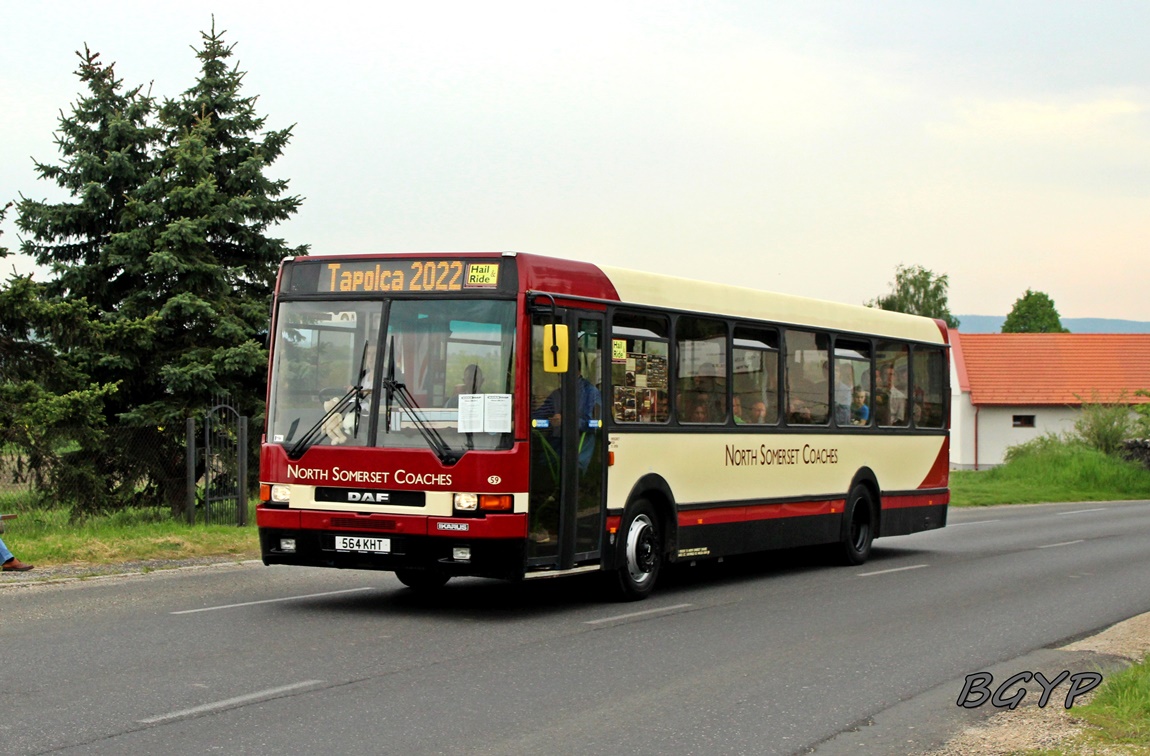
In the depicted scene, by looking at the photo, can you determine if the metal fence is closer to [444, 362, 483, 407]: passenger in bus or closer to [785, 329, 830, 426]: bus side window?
[785, 329, 830, 426]: bus side window

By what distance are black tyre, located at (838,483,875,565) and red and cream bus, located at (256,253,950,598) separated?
290 centimetres

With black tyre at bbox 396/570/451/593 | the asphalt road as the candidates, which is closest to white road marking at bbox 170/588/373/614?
the asphalt road

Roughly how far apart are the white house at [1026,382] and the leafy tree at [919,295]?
28.1 meters

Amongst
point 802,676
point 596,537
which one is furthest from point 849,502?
point 802,676

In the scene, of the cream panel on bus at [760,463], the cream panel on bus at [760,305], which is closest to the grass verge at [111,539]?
the cream panel on bus at [760,463]

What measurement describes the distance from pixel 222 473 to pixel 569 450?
11.2m

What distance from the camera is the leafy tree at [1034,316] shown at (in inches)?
5138

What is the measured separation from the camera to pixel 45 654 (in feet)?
30.7

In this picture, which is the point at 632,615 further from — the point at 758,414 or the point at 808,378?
the point at 808,378

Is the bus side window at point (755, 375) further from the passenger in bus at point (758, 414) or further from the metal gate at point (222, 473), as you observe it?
the metal gate at point (222, 473)

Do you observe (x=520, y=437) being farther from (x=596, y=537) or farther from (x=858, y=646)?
(x=858, y=646)

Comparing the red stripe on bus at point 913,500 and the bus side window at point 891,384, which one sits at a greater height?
the bus side window at point 891,384

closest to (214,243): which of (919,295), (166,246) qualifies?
(166,246)

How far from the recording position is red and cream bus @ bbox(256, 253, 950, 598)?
1130 cm
